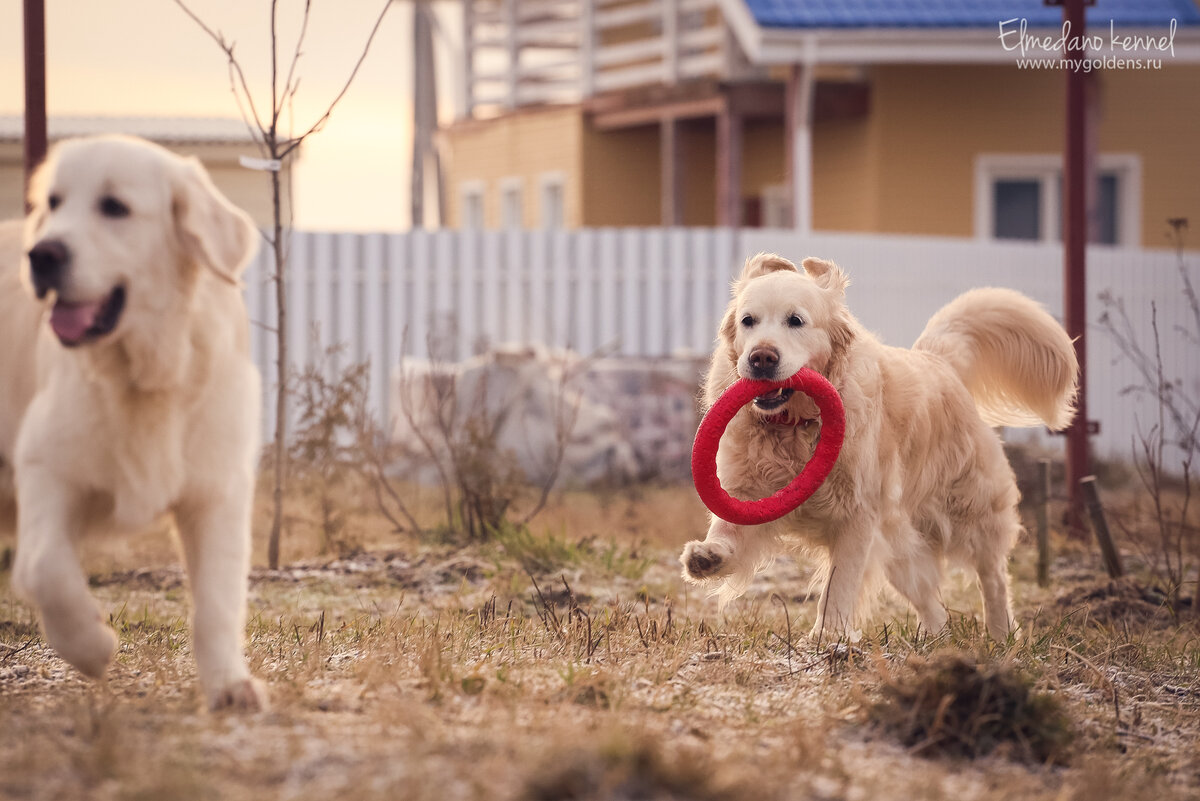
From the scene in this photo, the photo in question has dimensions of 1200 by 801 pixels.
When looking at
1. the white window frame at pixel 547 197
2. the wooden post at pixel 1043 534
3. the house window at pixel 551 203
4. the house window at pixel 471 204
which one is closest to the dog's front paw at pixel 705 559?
the wooden post at pixel 1043 534

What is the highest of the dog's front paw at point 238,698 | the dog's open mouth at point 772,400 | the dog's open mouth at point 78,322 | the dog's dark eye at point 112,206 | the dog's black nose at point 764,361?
the dog's dark eye at point 112,206

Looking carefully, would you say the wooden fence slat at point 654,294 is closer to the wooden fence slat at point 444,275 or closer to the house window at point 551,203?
the wooden fence slat at point 444,275

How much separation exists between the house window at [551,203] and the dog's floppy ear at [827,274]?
15175 mm

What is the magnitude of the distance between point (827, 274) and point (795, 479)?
927 mm

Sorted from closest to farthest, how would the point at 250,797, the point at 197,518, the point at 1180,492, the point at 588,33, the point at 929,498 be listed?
the point at 250,797 → the point at 197,518 → the point at 929,498 → the point at 1180,492 → the point at 588,33

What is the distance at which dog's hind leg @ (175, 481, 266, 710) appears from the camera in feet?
11.5

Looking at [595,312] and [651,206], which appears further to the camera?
[651,206]

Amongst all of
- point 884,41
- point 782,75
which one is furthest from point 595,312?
point 782,75

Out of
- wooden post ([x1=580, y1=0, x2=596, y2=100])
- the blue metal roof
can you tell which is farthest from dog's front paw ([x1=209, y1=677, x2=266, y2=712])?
wooden post ([x1=580, y1=0, x2=596, y2=100])

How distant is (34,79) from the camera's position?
24.2ft

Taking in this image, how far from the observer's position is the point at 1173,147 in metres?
17.7

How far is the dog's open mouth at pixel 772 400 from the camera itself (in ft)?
16.7

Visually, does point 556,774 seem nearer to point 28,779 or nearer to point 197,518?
point 28,779

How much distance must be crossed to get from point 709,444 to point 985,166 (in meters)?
13.4
